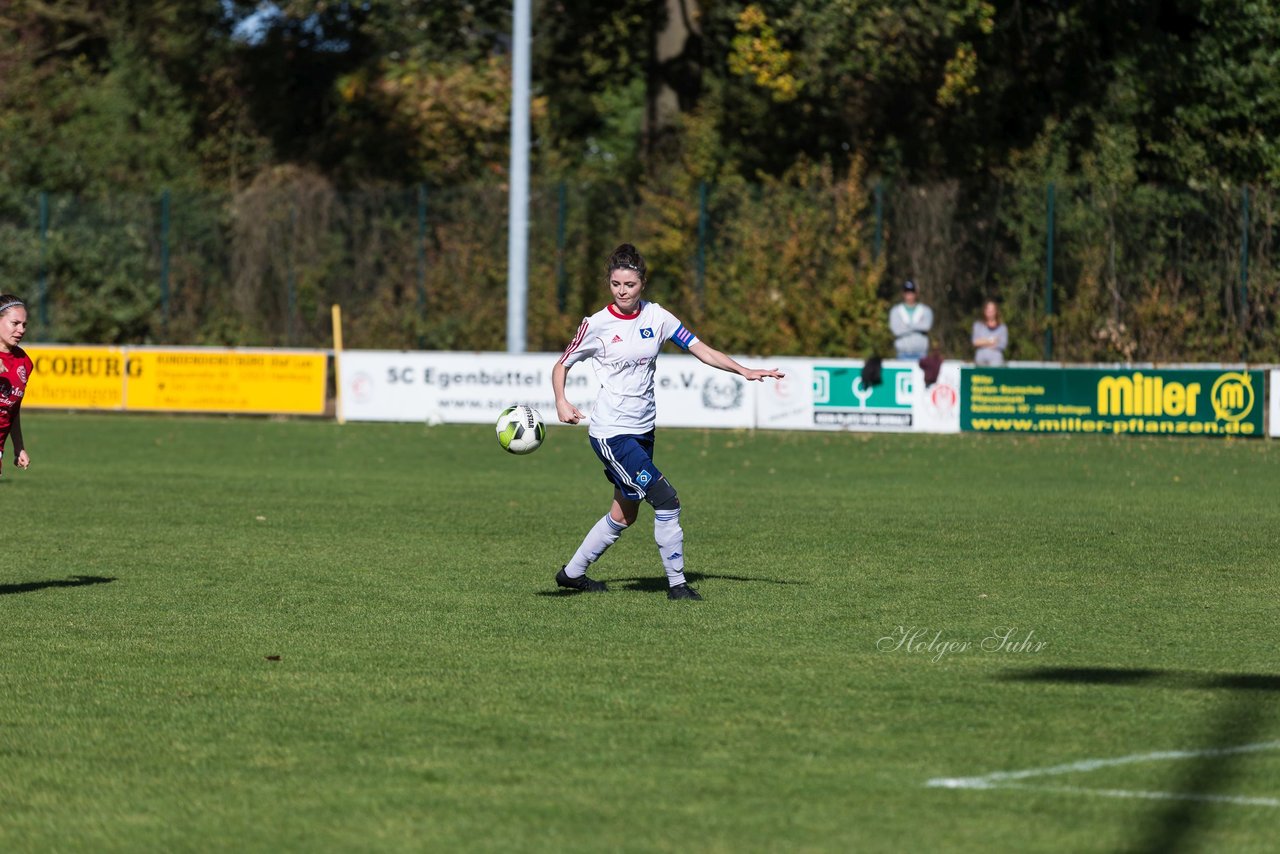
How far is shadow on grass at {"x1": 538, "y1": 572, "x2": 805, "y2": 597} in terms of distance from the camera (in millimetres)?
11070

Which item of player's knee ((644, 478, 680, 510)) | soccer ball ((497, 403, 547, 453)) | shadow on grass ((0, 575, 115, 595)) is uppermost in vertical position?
soccer ball ((497, 403, 547, 453))

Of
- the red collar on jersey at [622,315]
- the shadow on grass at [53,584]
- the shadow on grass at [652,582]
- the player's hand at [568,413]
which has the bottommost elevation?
the shadow on grass at [53,584]

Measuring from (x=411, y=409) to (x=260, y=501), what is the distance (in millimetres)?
10649

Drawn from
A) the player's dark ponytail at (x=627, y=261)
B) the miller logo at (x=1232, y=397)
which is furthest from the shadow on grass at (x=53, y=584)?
the miller logo at (x=1232, y=397)

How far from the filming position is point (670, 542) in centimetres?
1061

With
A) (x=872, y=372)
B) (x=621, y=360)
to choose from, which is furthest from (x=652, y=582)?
(x=872, y=372)

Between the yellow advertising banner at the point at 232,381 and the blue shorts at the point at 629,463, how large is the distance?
61.3 ft

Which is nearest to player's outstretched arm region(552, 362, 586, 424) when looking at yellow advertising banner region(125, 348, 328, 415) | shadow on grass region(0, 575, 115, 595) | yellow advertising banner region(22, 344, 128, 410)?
shadow on grass region(0, 575, 115, 595)

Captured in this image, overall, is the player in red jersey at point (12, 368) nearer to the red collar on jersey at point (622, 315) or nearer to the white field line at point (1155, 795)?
the red collar on jersey at point (622, 315)

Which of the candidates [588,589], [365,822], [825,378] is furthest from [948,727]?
[825,378]

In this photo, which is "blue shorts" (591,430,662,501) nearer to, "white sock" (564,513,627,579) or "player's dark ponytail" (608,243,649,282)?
"white sock" (564,513,627,579)

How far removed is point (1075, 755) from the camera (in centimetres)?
671

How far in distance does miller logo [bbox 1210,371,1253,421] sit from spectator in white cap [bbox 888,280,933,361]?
3.91m

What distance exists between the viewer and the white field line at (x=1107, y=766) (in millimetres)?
6105
